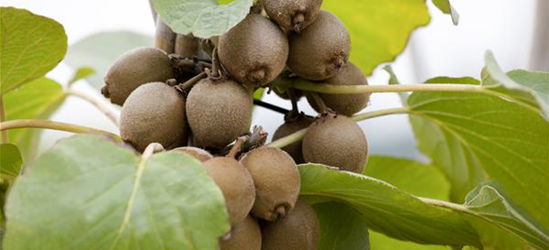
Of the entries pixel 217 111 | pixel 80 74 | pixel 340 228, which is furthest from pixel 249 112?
pixel 80 74

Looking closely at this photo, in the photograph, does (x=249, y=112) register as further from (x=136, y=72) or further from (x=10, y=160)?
(x=10, y=160)

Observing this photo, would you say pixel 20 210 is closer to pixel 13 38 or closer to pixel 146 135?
pixel 146 135

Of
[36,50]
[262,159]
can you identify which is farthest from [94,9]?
[262,159]

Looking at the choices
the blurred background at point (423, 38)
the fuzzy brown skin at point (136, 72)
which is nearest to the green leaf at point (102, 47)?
the fuzzy brown skin at point (136, 72)

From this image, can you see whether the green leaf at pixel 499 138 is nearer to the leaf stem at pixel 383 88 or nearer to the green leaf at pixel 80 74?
the leaf stem at pixel 383 88

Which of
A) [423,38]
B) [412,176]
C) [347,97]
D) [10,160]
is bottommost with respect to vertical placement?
[423,38]

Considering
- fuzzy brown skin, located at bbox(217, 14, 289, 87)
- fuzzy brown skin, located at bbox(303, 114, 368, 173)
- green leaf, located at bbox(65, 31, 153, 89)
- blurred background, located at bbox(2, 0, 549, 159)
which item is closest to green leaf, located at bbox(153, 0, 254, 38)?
fuzzy brown skin, located at bbox(217, 14, 289, 87)

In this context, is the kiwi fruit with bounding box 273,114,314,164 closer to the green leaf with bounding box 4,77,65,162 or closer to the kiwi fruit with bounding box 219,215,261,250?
the kiwi fruit with bounding box 219,215,261,250
